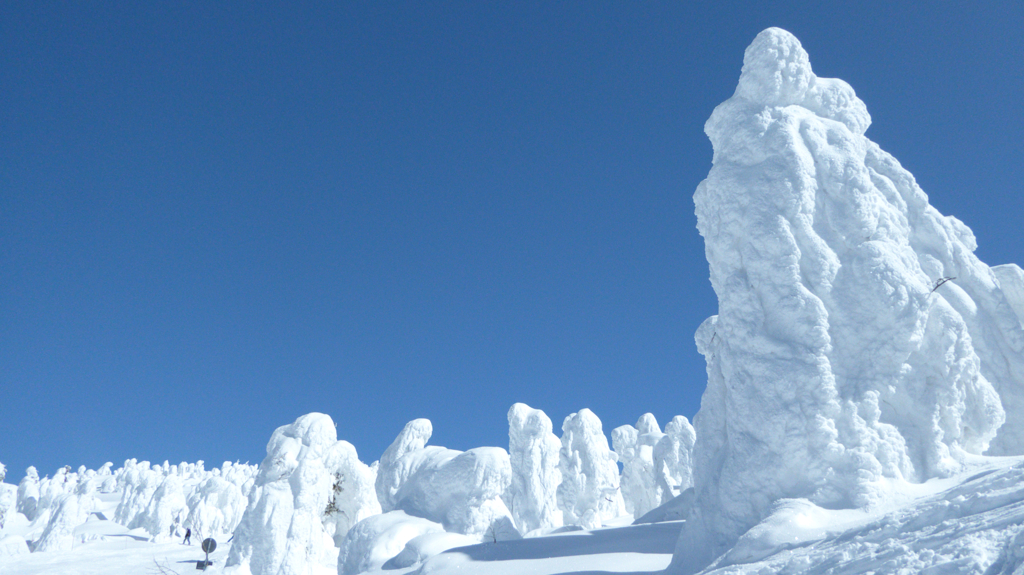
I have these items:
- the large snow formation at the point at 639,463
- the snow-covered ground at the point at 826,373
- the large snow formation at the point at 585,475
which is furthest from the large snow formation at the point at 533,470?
the snow-covered ground at the point at 826,373

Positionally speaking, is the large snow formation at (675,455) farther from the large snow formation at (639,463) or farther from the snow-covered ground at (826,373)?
the snow-covered ground at (826,373)

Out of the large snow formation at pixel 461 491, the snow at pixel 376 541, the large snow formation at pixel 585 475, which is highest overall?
the large snow formation at pixel 585 475

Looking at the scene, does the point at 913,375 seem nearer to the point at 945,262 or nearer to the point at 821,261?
the point at 821,261

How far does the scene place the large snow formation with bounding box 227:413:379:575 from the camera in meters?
25.7

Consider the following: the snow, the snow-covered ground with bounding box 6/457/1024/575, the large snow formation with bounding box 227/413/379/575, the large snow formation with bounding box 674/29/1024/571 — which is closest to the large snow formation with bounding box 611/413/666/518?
the large snow formation with bounding box 227/413/379/575

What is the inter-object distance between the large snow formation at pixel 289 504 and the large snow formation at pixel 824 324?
20858 millimetres

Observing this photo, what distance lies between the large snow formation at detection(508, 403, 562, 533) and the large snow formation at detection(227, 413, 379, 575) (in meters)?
13.1

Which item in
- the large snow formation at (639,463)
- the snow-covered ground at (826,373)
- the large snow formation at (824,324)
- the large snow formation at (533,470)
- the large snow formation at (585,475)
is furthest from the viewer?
the large snow formation at (639,463)

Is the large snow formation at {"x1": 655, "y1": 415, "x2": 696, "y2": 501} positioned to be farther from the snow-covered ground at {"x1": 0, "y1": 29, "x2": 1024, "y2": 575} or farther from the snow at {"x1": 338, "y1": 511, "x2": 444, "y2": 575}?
the snow-covered ground at {"x1": 0, "y1": 29, "x2": 1024, "y2": 575}

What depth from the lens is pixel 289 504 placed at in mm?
26594

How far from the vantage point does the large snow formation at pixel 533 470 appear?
1499 inches

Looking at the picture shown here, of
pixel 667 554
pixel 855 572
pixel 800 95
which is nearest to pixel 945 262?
pixel 800 95

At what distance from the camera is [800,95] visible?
12.7 meters

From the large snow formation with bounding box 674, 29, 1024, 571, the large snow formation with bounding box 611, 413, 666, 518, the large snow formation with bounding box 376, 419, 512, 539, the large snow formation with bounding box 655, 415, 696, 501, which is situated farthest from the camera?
the large snow formation with bounding box 611, 413, 666, 518
